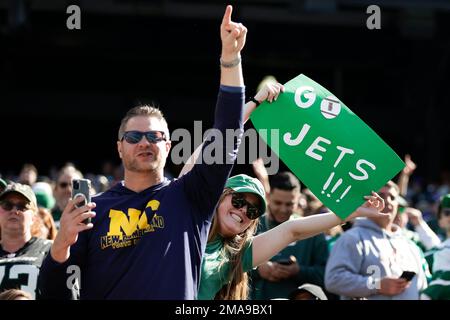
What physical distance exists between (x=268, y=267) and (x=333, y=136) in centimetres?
222

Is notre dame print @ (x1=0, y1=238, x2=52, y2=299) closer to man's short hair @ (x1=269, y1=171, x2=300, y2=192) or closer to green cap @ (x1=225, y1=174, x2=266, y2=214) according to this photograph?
green cap @ (x1=225, y1=174, x2=266, y2=214)

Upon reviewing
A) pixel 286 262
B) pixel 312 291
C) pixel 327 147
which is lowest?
pixel 312 291

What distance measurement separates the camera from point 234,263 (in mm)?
4277

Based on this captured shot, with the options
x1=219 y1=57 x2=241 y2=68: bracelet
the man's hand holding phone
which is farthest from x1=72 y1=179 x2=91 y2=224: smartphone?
x1=219 y1=57 x2=241 y2=68: bracelet

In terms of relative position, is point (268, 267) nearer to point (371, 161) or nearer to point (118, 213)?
point (371, 161)

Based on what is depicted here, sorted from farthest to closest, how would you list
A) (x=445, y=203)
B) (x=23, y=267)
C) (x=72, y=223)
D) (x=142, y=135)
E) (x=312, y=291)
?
(x=445, y=203), (x=312, y=291), (x=23, y=267), (x=142, y=135), (x=72, y=223)

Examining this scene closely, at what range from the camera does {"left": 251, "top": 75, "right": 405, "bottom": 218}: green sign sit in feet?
13.7

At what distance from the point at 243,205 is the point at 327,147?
0.44 metres

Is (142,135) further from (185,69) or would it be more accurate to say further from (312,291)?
(185,69)

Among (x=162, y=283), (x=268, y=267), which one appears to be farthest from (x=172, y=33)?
(x=162, y=283)

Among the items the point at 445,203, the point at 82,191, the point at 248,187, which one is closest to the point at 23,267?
the point at 248,187

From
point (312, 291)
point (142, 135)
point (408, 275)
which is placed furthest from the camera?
point (408, 275)

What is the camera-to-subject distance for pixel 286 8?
1527 cm

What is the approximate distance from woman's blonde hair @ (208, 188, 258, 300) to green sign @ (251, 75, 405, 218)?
344mm
